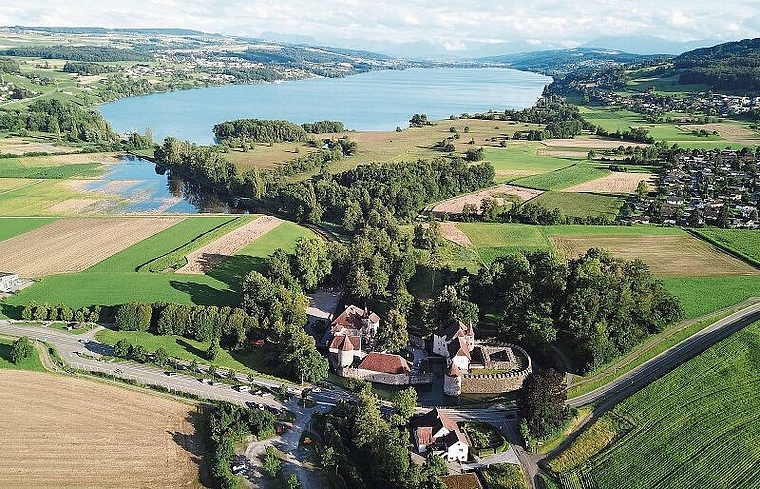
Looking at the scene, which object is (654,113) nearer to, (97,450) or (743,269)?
(743,269)

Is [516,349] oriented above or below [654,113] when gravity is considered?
below

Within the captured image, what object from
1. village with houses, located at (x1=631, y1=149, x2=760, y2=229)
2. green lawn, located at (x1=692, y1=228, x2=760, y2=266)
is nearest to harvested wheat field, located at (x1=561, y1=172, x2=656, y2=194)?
village with houses, located at (x1=631, y1=149, x2=760, y2=229)

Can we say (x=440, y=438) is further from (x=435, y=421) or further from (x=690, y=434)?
(x=690, y=434)

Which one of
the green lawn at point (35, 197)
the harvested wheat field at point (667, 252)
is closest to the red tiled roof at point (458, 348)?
the harvested wheat field at point (667, 252)

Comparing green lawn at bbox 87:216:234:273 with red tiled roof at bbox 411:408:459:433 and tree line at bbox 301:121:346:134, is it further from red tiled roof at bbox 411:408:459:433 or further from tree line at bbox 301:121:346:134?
tree line at bbox 301:121:346:134

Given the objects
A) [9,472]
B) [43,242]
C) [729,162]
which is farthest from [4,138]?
[729,162]

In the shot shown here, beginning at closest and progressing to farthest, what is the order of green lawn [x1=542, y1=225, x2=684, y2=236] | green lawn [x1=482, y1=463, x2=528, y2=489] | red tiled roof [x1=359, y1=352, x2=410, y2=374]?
green lawn [x1=482, y1=463, x2=528, y2=489]
red tiled roof [x1=359, y1=352, x2=410, y2=374]
green lawn [x1=542, y1=225, x2=684, y2=236]

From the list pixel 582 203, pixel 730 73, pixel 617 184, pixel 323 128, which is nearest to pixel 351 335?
pixel 582 203
